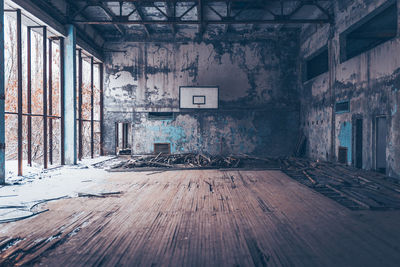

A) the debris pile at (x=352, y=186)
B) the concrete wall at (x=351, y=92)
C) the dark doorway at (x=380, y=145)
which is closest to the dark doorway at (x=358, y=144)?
the concrete wall at (x=351, y=92)

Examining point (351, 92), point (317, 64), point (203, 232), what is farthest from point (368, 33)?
point (203, 232)

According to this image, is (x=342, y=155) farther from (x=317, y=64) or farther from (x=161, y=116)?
(x=161, y=116)

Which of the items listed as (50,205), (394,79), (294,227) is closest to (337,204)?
(294,227)

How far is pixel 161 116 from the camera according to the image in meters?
12.1

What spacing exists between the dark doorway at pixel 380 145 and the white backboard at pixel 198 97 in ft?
22.1

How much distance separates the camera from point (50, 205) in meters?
4.10

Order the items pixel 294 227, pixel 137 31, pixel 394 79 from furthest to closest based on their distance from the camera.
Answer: pixel 137 31
pixel 394 79
pixel 294 227

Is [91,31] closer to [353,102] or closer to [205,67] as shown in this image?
[205,67]

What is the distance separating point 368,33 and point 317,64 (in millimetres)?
3336

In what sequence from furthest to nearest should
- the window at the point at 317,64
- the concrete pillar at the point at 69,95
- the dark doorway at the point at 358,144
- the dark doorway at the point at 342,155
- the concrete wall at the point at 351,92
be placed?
the window at the point at 317,64, the concrete pillar at the point at 69,95, the dark doorway at the point at 342,155, the dark doorway at the point at 358,144, the concrete wall at the point at 351,92

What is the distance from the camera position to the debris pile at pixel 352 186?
13.6ft

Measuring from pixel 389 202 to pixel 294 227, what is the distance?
90.4 inches

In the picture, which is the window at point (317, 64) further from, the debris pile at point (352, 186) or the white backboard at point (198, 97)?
the debris pile at point (352, 186)

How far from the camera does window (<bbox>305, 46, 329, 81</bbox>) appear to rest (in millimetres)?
10441
